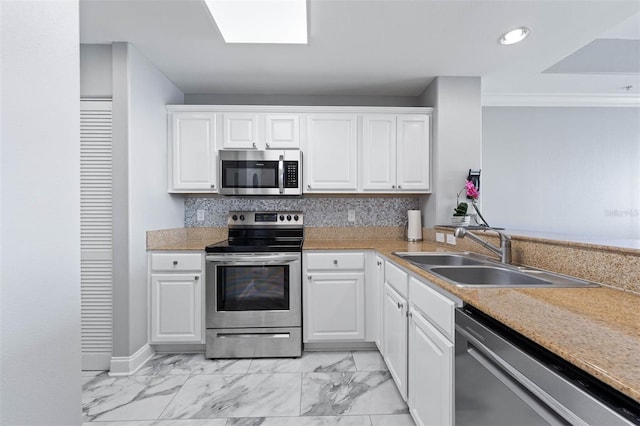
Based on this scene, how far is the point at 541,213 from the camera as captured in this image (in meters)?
3.58

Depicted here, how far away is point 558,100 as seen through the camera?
11.8ft

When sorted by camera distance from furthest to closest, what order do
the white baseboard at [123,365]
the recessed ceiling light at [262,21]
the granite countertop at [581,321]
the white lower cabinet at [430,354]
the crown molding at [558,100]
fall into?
the crown molding at [558,100] < the white baseboard at [123,365] < the recessed ceiling light at [262,21] < the white lower cabinet at [430,354] < the granite countertop at [581,321]

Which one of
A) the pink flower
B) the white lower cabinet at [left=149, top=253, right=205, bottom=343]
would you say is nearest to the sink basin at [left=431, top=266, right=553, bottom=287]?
the pink flower

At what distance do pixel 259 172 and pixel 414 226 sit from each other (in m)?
1.58

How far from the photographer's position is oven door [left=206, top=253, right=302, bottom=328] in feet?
7.95

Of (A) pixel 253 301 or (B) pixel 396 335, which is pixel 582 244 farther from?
(A) pixel 253 301

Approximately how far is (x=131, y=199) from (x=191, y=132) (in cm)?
88

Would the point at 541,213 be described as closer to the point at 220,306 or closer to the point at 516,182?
the point at 516,182

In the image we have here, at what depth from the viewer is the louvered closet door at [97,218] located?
2219mm

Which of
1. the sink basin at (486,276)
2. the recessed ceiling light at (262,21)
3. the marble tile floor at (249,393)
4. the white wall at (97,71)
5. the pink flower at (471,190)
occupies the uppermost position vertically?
the recessed ceiling light at (262,21)

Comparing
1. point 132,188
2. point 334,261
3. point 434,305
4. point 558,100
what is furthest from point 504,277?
point 558,100

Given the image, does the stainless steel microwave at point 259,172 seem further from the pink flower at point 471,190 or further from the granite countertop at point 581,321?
the granite countertop at point 581,321

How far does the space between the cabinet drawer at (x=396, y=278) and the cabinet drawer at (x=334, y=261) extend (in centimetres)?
38

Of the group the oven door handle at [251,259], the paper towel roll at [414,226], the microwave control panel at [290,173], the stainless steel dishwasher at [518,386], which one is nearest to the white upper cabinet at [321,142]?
the microwave control panel at [290,173]
